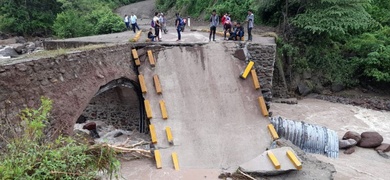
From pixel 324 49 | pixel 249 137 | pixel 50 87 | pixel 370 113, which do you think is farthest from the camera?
pixel 324 49

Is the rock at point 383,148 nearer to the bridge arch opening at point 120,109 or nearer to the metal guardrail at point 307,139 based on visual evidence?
the metal guardrail at point 307,139

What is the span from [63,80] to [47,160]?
3581mm

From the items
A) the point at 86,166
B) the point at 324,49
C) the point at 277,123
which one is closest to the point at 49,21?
the point at 324,49

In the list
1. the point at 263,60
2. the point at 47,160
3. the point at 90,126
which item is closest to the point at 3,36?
the point at 90,126

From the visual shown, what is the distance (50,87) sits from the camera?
7832 mm

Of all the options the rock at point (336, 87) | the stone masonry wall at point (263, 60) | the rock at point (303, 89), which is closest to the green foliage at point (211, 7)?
the rock at point (303, 89)

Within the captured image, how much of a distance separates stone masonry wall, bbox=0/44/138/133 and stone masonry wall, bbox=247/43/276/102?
440 cm

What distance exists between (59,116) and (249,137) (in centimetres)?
527

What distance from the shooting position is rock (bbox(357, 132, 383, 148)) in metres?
11.6

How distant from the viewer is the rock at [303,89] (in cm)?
1822

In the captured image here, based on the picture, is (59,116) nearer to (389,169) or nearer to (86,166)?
(86,166)

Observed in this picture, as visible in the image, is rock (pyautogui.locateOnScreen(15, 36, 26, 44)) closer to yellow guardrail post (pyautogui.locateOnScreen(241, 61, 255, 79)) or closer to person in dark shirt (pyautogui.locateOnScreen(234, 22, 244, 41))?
person in dark shirt (pyautogui.locateOnScreen(234, 22, 244, 41))

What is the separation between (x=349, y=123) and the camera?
46.8ft

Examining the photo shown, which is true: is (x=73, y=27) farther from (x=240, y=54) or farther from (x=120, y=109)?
(x=240, y=54)
